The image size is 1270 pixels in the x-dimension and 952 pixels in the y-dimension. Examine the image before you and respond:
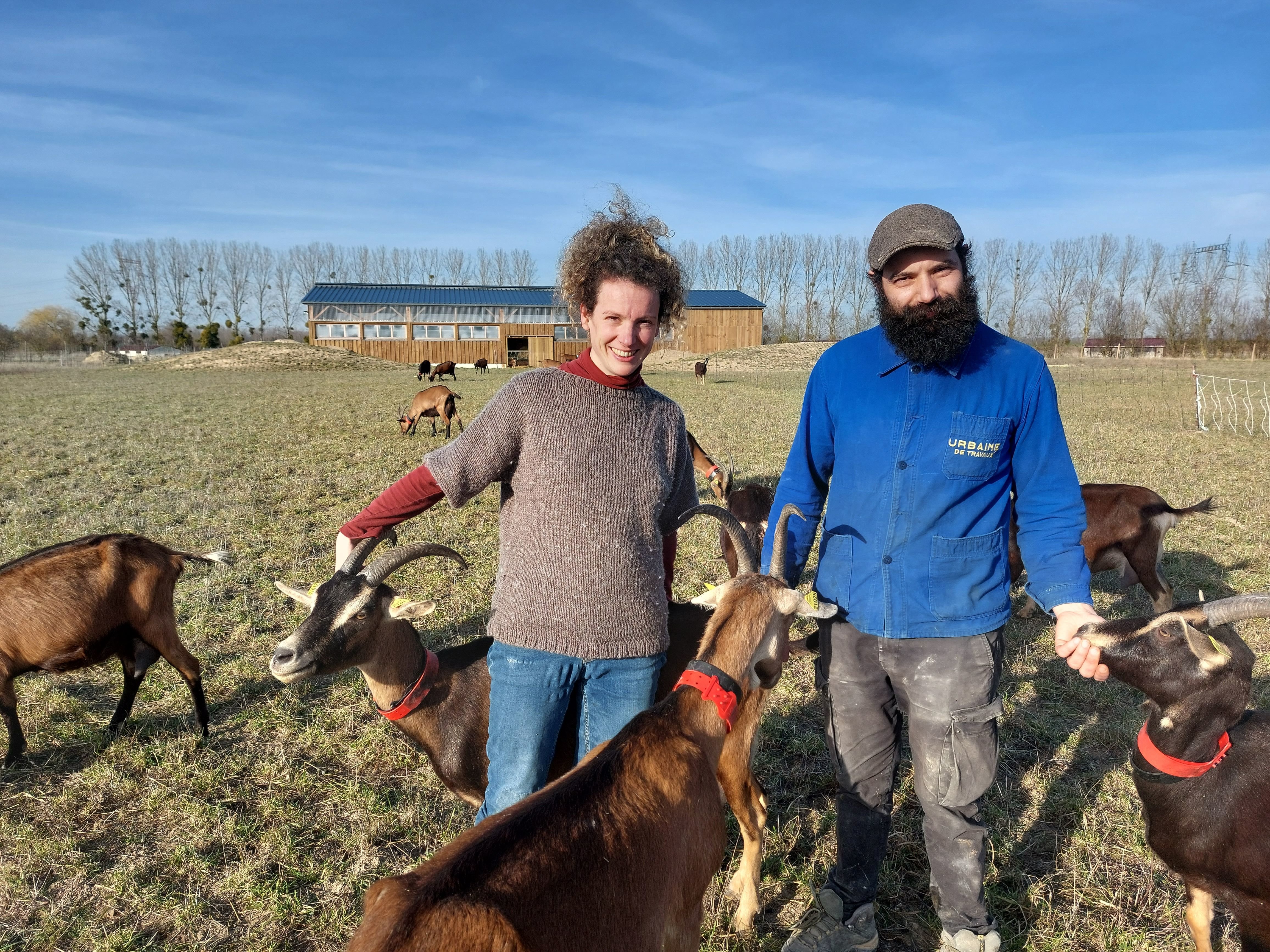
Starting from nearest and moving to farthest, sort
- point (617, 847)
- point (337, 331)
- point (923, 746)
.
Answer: point (617, 847), point (923, 746), point (337, 331)

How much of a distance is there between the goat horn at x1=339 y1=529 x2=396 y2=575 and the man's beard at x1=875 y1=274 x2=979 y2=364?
217 cm

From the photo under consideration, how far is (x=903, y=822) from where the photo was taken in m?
4.18

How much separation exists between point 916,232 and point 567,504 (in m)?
1.60

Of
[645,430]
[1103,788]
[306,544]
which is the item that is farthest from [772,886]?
[306,544]

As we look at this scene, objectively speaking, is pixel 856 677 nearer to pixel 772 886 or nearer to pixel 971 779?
pixel 971 779

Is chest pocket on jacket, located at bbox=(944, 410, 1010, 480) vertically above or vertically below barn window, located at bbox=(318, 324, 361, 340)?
below

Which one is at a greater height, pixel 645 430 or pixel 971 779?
pixel 645 430

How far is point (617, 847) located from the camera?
86.2 inches

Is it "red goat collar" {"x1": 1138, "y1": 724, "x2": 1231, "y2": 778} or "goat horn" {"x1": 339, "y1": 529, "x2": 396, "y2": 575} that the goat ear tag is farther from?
"red goat collar" {"x1": 1138, "y1": 724, "x2": 1231, "y2": 778}

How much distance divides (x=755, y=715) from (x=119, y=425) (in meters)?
20.5

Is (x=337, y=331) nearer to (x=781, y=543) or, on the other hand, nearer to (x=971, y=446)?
(x=781, y=543)

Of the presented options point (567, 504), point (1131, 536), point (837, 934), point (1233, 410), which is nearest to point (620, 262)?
point (567, 504)

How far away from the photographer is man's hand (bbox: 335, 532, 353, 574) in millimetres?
2977

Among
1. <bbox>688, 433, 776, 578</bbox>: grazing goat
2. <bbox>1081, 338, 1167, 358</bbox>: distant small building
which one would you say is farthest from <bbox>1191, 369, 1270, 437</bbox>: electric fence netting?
A: <bbox>1081, 338, 1167, 358</bbox>: distant small building
